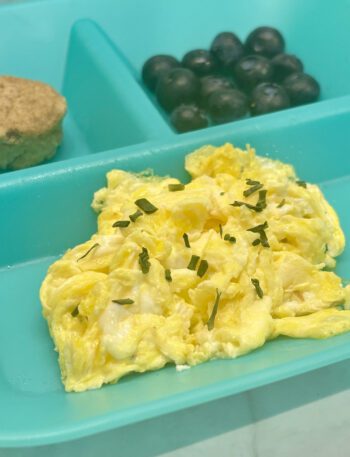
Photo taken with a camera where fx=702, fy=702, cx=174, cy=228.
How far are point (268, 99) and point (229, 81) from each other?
16cm

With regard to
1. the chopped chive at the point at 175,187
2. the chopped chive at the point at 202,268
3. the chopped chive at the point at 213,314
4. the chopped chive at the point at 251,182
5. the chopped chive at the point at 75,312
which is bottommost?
the chopped chive at the point at 75,312

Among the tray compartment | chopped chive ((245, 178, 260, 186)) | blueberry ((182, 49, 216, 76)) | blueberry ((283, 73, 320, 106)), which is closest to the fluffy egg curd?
chopped chive ((245, 178, 260, 186))

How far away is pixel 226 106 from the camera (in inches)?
75.6

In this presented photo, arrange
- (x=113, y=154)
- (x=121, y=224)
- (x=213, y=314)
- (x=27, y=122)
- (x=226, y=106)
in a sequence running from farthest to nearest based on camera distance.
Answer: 1. (x=226, y=106)
2. (x=27, y=122)
3. (x=113, y=154)
4. (x=121, y=224)
5. (x=213, y=314)

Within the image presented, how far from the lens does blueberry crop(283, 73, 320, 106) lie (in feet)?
6.66

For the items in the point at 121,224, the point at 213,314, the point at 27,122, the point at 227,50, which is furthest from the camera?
the point at 227,50

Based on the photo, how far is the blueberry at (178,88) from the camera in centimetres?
199

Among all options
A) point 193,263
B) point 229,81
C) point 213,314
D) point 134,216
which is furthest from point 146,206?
point 229,81

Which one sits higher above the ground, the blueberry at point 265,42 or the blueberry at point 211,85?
the blueberry at point 265,42

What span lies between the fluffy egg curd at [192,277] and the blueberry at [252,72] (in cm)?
57

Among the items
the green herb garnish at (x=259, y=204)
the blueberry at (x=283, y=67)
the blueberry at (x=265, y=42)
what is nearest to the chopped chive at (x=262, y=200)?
the green herb garnish at (x=259, y=204)

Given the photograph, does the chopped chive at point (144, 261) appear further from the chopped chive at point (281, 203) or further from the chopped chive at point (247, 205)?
the chopped chive at point (281, 203)

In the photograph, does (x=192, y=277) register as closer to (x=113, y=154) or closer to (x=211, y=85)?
(x=113, y=154)

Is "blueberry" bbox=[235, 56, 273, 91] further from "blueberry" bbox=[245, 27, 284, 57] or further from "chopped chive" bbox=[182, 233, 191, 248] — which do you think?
"chopped chive" bbox=[182, 233, 191, 248]
